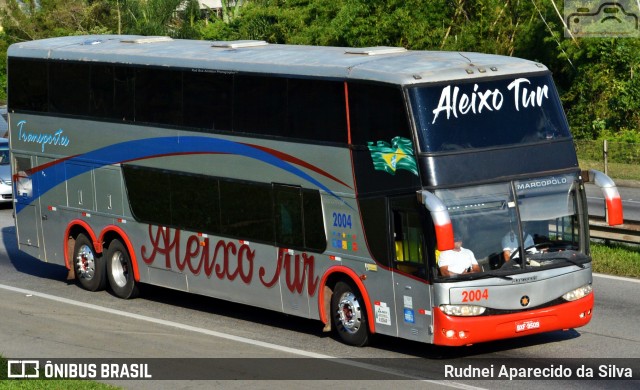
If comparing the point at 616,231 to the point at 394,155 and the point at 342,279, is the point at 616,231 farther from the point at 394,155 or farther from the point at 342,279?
the point at 394,155

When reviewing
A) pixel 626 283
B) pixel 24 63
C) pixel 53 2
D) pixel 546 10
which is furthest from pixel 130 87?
pixel 53 2

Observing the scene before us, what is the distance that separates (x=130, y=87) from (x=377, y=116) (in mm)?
5948

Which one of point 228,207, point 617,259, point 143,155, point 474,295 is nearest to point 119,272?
point 143,155

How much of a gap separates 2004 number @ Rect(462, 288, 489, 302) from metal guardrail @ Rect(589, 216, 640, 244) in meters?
8.02

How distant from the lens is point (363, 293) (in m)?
15.8

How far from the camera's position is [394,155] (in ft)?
48.9

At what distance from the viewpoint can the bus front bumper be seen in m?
14.6

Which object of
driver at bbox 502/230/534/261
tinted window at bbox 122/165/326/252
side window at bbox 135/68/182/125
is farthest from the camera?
side window at bbox 135/68/182/125

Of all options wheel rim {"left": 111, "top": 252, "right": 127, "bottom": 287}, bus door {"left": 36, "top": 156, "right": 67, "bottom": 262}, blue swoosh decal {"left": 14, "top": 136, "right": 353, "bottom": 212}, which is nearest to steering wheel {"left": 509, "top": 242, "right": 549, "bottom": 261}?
blue swoosh decal {"left": 14, "top": 136, "right": 353, "bottom": 212}

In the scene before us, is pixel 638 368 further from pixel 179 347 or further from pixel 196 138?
pixel 196 138

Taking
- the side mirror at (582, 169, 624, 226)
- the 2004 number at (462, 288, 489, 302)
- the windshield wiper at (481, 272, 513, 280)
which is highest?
the side mirror at (582, 169, 624, 226)

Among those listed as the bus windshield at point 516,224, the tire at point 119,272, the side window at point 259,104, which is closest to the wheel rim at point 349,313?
the bus windshield at point 516,224

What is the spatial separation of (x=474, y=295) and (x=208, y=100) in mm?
5743

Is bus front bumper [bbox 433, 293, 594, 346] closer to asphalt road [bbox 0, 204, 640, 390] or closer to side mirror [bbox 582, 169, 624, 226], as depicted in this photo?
asphalt road [bbox 0, 204, 640, 390]
